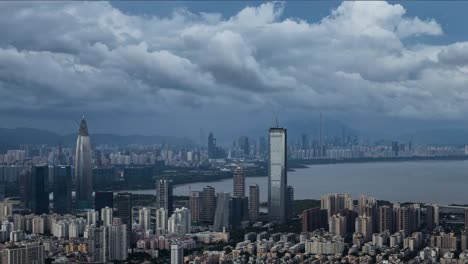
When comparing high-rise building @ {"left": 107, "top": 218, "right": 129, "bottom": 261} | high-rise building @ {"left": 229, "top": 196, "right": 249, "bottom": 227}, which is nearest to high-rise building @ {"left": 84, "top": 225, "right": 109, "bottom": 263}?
high-rise building @ {"left": 107, "top": 218, "right": 129, "bottom": 261}

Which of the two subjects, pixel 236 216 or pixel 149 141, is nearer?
pixel 236 216

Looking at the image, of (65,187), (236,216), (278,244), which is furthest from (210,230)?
(65,187)

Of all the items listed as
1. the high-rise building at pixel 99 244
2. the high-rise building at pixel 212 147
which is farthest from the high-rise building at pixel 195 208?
the high-rise building at pixel 212 147

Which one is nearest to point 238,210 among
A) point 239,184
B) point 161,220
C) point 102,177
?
point 161,220

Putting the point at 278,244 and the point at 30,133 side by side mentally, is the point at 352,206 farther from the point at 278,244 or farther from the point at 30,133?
the point at 30,133

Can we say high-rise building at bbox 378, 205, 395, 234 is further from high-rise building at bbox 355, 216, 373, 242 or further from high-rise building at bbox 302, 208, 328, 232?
high-rise building at bbox 302, 208, 328, 232

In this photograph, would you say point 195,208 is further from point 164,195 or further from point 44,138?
point 44,138
